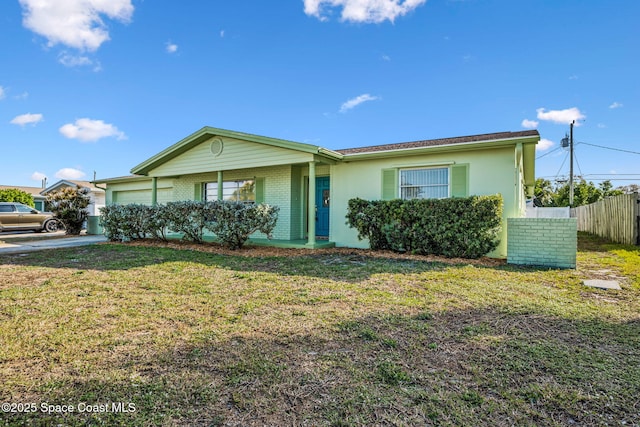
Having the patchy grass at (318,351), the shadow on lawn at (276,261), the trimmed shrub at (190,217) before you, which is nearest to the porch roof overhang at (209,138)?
the trimmed shrub at (190,217)

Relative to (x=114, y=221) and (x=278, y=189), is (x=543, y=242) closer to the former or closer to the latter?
(x=278, y=189)

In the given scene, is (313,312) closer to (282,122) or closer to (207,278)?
(207,278)

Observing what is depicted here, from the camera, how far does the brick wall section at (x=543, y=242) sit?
7262mm

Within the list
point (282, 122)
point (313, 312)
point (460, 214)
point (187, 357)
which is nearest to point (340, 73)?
point (282, 122)

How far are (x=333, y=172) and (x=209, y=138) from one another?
4856 millimetres

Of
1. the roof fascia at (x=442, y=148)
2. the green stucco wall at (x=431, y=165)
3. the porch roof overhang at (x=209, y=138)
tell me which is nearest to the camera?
the roof fascia at (x=442, y=148)

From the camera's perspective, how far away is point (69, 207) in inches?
608

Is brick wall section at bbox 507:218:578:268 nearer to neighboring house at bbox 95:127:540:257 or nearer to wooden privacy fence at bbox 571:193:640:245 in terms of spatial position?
neighboring house at bbox 95:127:540:257

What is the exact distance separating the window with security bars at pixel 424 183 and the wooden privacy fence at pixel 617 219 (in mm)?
6798

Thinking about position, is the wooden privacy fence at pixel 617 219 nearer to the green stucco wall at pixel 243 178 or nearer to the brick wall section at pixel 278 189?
the green stucco wall at pixel 243 178

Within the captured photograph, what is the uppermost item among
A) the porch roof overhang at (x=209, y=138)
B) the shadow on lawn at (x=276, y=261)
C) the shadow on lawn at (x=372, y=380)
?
the porch roof overhang at (x=209, y=138)

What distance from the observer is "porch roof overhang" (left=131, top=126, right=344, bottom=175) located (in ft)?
32.3

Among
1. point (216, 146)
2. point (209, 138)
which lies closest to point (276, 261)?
point (216, 146)

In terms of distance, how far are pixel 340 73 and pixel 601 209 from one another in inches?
513
